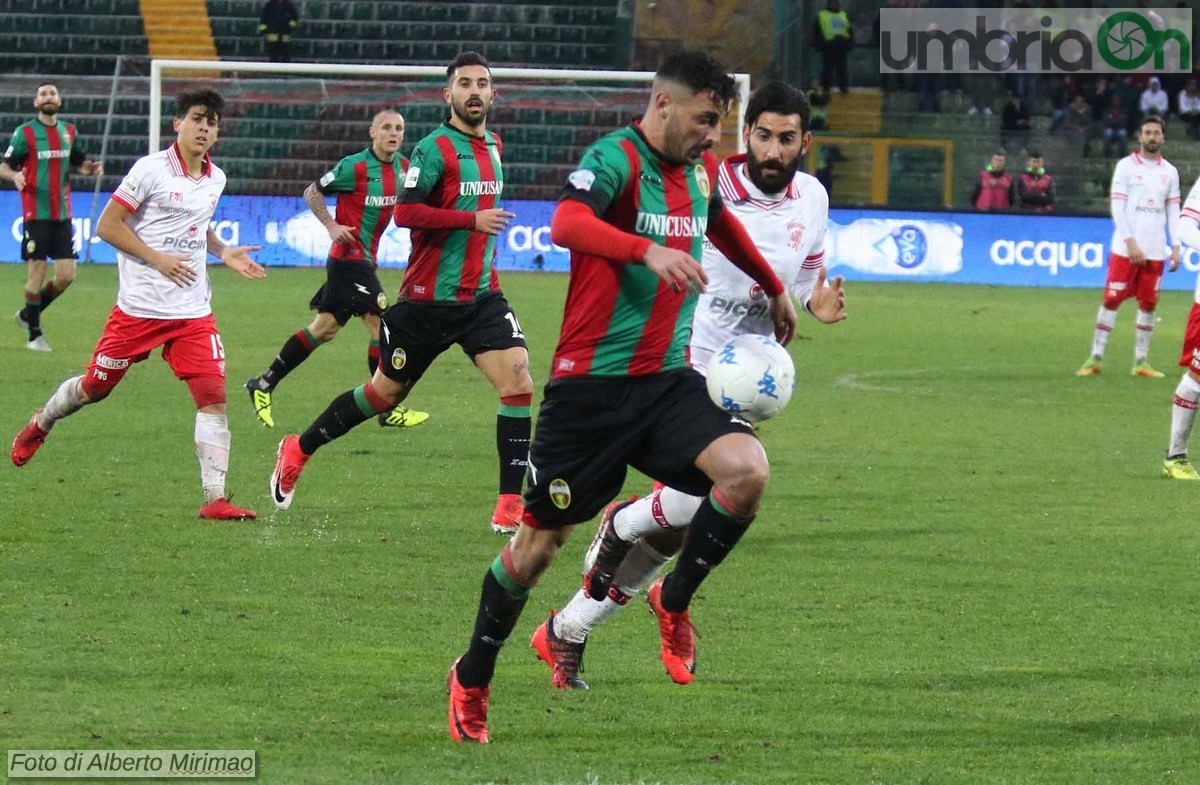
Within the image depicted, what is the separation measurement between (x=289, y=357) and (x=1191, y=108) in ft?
76.9

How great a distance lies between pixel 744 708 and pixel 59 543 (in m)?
3.94

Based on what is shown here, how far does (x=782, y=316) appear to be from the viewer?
6613 mm

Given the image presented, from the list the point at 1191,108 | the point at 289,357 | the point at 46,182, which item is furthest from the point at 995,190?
the point at 289,357

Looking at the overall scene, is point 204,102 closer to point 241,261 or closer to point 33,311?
point 241,261

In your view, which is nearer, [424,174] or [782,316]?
[782,316]

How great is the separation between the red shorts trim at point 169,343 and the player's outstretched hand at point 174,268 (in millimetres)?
265

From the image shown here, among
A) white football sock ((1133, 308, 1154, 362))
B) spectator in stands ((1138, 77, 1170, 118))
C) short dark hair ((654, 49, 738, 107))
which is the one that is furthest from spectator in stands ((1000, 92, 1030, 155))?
short dark hair ((654, 49, 738, 107))

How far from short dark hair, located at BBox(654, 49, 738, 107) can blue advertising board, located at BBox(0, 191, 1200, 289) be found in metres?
21.6

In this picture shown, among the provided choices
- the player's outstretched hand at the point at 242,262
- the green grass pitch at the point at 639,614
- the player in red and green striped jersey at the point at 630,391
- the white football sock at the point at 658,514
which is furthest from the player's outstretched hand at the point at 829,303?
the player's outstretched hand at the point at 242,262

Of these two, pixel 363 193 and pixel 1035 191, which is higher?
pixel 1035 191

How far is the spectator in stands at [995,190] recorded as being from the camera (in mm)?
28375

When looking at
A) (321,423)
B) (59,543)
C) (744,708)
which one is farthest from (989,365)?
(744,708)

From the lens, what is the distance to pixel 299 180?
28.0 m

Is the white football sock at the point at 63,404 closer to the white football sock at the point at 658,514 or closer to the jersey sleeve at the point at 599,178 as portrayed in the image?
the white football sock at the point at 658,514
